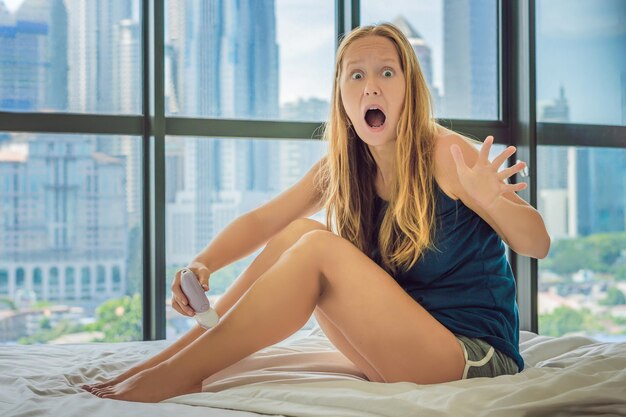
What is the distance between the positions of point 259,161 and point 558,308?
148cm

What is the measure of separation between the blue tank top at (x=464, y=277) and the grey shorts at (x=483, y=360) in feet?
0.12

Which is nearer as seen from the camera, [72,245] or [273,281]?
[273,281]

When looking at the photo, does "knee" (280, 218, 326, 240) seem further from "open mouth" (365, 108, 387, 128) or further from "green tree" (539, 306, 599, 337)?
"green tree" (539, 306, 599, 337)

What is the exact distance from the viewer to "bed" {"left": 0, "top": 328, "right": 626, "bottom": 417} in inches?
49.6

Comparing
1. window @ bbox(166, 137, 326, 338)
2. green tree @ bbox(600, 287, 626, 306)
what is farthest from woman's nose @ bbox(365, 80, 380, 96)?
green tree @ bbox(600, 287, 626, 306)

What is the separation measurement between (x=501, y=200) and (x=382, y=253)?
0.33m

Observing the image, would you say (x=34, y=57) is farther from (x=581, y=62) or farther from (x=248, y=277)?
(x=581, y=62)

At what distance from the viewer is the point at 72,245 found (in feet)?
9.83

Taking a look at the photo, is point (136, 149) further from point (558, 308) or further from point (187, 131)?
point (558, 308)

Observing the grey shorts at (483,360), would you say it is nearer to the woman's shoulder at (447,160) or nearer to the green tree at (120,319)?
the woman's shoulder at (447,160)

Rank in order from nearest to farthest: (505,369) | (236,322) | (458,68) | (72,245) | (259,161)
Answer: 1. (236,322)
2. (505,369)
3. (72,245)
4. (259,161)
5. (458,68)

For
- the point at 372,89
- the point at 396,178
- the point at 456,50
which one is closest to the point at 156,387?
the point at 396,178

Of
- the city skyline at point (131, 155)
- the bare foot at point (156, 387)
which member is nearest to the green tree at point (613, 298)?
the city skyline at point (131, 155)

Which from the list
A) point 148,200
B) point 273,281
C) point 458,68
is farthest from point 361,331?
point 458,68
